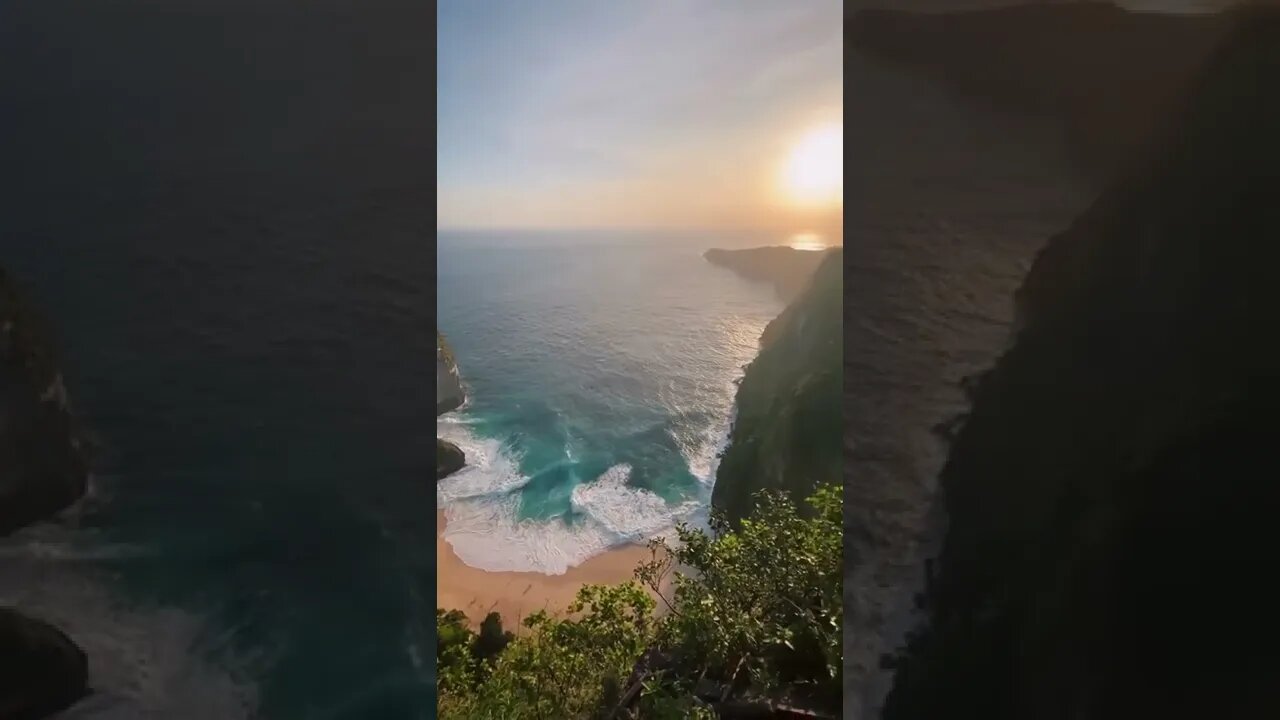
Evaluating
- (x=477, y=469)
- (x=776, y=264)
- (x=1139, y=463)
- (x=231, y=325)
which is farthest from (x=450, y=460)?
(x=1139, y=463)

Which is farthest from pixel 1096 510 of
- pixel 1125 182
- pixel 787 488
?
pixel 787 488

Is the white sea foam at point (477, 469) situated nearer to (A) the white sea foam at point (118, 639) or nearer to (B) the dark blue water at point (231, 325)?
(B) the dark blue water at point (231, 325)

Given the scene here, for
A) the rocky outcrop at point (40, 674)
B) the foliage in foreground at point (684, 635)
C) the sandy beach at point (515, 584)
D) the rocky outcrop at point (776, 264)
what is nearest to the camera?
the rocky outcrop at point (40, 674)

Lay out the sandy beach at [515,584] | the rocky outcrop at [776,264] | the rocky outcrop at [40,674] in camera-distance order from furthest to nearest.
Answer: the rocky outcrop at [776,264] → the sandy beach at [515,584] → the rocky outcrop at [40,674]

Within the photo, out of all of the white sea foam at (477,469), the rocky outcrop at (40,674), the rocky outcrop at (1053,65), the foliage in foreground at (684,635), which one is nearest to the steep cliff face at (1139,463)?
the rocky outcrop at (1053,65)

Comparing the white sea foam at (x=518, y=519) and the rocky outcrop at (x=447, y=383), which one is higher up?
the rocky outcrop at (x=447, y=383)

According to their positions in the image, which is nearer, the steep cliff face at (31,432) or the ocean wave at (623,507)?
the steep cliff face at (31,432)

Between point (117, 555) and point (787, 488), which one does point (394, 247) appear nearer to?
point (117, 555)

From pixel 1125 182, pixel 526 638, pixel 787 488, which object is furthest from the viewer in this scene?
pixel 787 488
